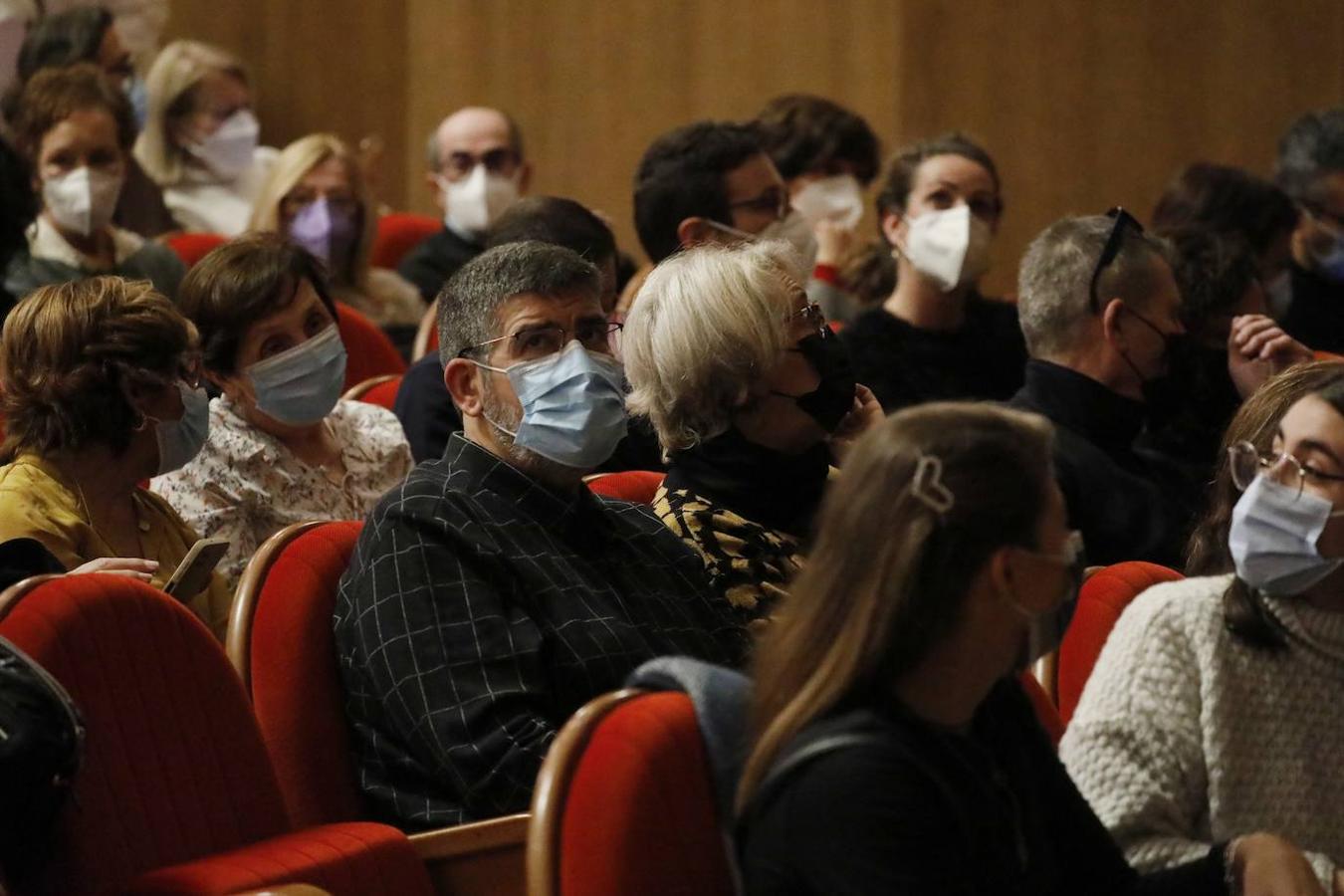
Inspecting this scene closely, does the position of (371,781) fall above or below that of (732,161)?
below

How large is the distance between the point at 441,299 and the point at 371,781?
2.24ft

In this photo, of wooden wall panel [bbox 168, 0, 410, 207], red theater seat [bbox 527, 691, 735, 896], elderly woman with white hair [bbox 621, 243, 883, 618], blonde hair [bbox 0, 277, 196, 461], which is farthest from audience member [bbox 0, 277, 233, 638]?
wooden wall panel [bbox 168, 0, 410, 207]

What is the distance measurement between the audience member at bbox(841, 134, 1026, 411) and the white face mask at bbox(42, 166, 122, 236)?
→ 60.5 inches

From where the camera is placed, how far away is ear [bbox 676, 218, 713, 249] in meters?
3.79

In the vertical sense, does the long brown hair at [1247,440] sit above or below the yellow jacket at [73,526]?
above

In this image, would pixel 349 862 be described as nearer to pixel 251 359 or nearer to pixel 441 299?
pixel 441 299

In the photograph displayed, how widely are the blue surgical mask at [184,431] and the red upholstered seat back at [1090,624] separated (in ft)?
3.96

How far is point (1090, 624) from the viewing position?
2.46 meters

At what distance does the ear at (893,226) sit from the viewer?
438 cm

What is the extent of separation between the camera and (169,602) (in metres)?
2.07

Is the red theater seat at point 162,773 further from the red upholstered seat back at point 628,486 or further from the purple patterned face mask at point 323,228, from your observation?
the purple patterned face mask at point 323,228

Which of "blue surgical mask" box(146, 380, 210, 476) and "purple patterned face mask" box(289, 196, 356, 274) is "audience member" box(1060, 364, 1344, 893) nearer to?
"blue surgical mask" box(146, 380, 210, 476)

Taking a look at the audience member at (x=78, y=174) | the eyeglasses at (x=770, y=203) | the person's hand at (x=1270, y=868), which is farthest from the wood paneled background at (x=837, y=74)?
the person's hand at (x=1270, y=868)

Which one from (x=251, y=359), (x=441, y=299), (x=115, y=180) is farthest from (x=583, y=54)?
(x=441, y=299)
